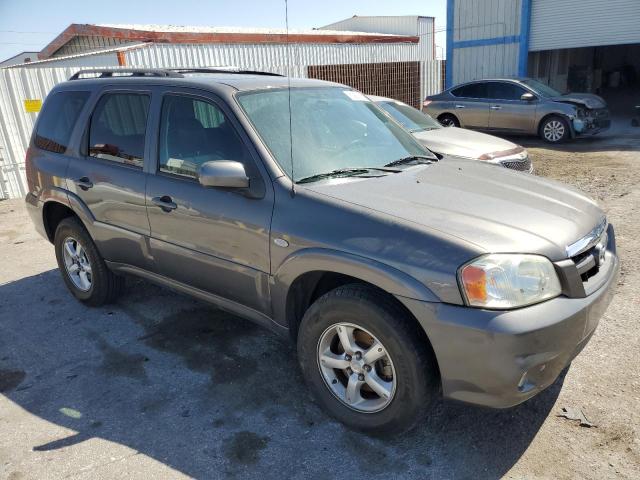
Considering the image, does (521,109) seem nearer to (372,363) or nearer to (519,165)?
(519,165)

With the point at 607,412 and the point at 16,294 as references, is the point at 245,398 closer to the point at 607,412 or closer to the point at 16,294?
the point at 607,412

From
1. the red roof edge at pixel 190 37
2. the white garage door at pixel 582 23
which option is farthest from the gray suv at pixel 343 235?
the white garage door at pixel 582 23

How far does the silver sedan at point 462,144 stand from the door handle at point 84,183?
3797mm

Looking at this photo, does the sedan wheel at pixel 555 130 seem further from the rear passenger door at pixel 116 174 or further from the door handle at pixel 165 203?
the door handle at pixel 165 203

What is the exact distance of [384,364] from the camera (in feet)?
Answer: 9.30

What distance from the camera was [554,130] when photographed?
1248 cm

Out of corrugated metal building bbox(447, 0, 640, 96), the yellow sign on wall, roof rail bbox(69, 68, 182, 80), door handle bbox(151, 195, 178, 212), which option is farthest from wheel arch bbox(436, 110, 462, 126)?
door handle bbox(151, 195, 178, 212)

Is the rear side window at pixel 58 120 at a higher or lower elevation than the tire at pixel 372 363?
higher

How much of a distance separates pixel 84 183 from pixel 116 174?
462 millimetres

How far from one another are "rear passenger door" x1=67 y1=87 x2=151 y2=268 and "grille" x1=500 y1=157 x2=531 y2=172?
486 cm

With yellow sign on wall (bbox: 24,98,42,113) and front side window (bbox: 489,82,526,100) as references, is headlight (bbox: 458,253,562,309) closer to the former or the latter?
yellow sign on wall (bbox: 24,98,42,113)

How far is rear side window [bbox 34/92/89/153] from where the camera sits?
4.39m

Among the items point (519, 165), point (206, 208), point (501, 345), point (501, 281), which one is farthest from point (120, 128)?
point (519, 165)

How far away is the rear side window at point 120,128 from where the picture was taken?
12.4 ft
